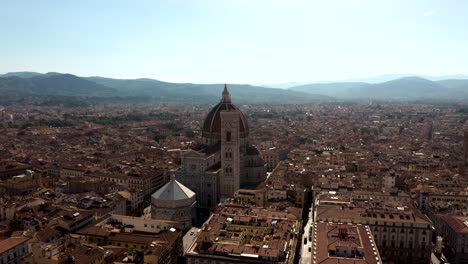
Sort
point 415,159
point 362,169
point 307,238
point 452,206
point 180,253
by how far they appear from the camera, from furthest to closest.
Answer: point 415,159, point 362,169, point 452,206, point 307,238, point 180,253

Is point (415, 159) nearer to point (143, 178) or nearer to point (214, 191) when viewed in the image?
point (214, 191)

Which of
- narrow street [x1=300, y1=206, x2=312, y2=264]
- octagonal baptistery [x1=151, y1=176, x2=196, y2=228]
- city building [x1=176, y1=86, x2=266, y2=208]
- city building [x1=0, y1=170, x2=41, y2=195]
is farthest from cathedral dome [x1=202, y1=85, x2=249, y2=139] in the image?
city building [x1=0, y1=170, x2=41, y2=195]

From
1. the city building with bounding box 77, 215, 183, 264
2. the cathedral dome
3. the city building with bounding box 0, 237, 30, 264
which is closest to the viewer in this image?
the city building with bounding box 0, 237, 30, 264

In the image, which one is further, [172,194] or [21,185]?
[21,185]

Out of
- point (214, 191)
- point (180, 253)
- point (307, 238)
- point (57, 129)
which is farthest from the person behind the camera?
point (57, 129)

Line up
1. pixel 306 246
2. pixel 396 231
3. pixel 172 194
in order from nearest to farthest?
pixel 396 231, pixel 306 246, pixel 172 194

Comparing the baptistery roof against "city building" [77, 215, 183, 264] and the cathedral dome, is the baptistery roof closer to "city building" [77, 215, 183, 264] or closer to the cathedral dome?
"city building" [77, 215, 183, 264]

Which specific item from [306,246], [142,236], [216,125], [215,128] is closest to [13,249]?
[142,236]

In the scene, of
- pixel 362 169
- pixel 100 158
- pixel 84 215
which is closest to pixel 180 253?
pixel 84 215

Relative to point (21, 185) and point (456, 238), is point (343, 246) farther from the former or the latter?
point (21, 185)
